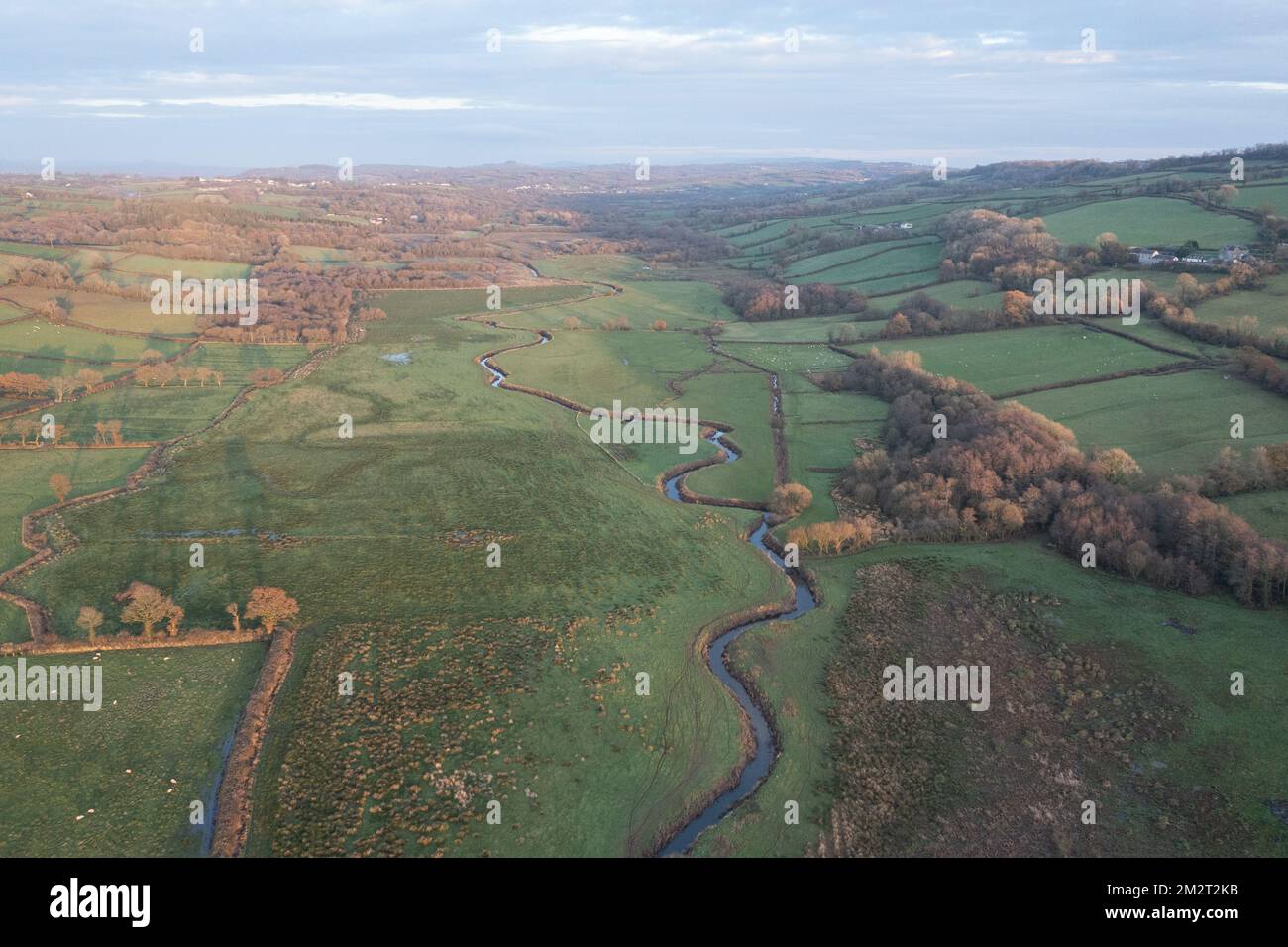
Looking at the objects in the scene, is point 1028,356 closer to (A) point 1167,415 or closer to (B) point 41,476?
(A) point 1167,415

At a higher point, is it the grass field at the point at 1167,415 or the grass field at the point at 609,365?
the grass field at the point at 609,365

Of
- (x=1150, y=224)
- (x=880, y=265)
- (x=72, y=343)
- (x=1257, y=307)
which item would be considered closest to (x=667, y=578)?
(x=1257, y=307)

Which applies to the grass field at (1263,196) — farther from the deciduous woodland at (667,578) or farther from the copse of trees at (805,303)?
the copse of trees at (805,303)

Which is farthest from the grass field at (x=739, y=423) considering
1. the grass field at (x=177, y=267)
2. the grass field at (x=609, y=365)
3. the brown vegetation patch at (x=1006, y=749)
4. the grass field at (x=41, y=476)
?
the grass field at (x=177, y=267)

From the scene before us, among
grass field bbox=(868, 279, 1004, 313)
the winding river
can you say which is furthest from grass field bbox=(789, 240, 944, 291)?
the winding river

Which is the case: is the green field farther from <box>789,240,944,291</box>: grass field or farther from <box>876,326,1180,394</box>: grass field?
<box>789,240,944,291</box>: grass field

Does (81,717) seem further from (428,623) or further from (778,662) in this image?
(778,662)
